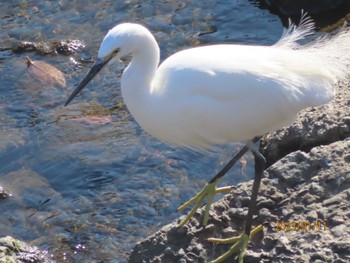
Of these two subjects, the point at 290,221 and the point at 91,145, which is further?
the point at 91,145

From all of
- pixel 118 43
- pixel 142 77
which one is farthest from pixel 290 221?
pixel 118 43

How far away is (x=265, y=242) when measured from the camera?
450 cm

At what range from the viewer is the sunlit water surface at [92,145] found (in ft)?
19.5

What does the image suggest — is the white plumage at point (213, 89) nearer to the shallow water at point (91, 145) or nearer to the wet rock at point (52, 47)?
the shallow water at point (91, 145)

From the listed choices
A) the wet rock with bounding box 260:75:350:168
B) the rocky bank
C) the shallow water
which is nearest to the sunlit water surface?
the shallow water

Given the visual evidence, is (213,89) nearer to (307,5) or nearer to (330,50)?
(330,50)

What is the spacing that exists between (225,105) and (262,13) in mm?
4032

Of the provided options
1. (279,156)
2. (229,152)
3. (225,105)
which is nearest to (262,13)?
(229,152)

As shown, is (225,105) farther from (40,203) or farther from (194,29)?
(194,29)

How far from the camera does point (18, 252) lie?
518 cm

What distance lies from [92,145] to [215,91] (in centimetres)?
247

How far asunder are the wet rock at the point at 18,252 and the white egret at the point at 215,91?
106 cm

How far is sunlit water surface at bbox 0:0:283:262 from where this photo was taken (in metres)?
5.96

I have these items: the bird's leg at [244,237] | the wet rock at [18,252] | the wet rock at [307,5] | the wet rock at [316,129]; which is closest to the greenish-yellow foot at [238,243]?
the bird's leg at [244,237]
